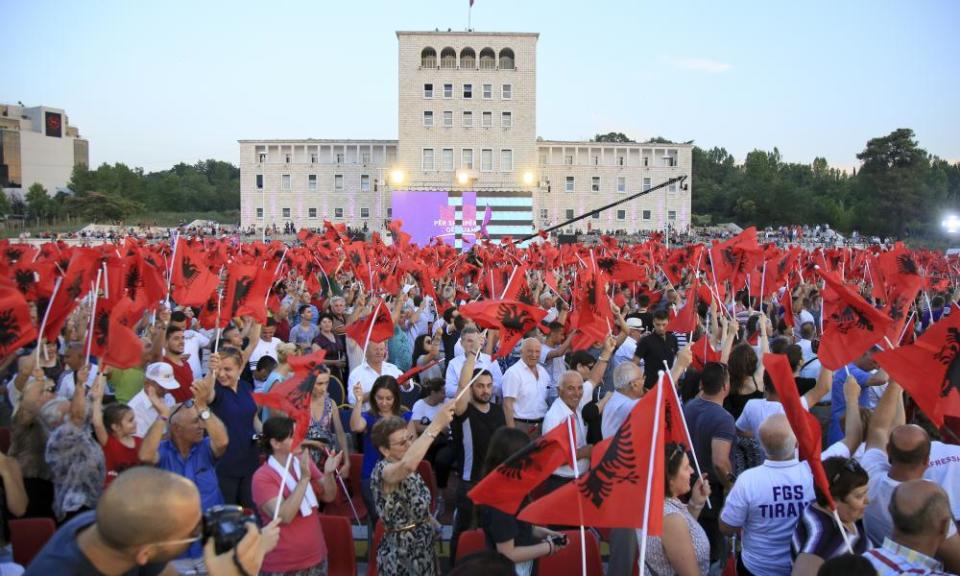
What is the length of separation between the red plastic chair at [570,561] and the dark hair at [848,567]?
70.9 inches

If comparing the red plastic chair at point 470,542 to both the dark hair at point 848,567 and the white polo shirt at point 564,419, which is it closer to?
the white polo shirt at point 564,419

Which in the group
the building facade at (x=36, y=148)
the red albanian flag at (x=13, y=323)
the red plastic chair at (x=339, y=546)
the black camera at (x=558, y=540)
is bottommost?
the red plastic chair at (x=339, y=546)

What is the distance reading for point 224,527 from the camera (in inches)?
104

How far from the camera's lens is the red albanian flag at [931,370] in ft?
14.0

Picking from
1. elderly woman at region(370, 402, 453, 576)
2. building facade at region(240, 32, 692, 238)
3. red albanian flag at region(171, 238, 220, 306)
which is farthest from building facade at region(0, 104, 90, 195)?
elderly woman at region(370, 402, 453, 576)

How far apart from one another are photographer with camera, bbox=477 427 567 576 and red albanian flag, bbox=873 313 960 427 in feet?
6.41

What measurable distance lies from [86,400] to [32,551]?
925 millimetres

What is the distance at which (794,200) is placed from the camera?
245 ft

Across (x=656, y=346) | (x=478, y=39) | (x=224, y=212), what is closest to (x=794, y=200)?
(x=478, y=39)

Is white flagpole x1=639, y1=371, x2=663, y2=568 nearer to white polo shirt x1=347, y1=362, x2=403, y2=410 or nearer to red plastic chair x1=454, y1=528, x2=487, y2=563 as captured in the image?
red plastic chair x1=454, y1=528, x2=487, y2=563

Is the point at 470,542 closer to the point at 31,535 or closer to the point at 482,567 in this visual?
the point at 482,567

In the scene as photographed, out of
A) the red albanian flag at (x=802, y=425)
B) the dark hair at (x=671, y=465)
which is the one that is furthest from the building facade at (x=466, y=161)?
the red albanian flag at (x=802, y=425)

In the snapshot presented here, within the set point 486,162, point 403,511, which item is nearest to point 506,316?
point 403,511

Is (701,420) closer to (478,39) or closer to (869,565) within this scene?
(869,565)
